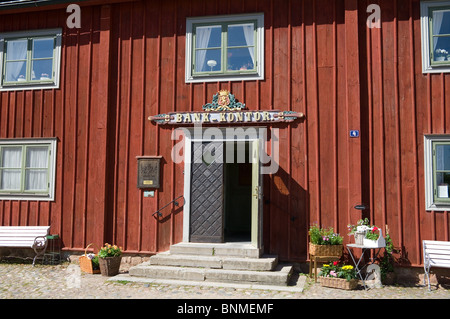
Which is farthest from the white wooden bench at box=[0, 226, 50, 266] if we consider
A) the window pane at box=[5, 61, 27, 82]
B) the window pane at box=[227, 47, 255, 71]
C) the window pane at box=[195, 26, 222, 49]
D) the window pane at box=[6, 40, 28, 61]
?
the window pane at box=[227, 47, 255, 71]

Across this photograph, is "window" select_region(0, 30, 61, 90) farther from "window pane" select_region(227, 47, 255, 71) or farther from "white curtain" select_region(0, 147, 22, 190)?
"window pane" select_region(227, 47, 255, 71)

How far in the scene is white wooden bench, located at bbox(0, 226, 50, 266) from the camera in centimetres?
974

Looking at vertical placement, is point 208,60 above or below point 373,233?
above

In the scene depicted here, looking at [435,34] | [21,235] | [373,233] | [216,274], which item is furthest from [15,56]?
[435,34]

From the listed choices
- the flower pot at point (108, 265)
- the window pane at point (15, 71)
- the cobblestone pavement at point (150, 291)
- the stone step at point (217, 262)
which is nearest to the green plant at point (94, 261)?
the flower pot at point (108, 265)

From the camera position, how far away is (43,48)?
1056 centimetres

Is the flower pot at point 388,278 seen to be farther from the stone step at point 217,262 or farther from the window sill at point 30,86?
the window sill at point 30,86

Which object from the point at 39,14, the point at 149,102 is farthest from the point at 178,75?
the point at 39,14

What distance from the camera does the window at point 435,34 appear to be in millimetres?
8602

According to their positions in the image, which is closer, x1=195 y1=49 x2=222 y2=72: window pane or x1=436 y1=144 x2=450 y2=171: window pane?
x1=436 y1=144 x2=450 y2=171: window pane

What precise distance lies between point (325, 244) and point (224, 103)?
11.8ft

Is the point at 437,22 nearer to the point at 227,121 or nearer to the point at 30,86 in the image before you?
the point at 227,121

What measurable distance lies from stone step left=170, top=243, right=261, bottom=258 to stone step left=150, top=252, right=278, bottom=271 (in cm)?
10

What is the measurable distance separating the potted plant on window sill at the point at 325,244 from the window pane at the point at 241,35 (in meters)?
4.23
